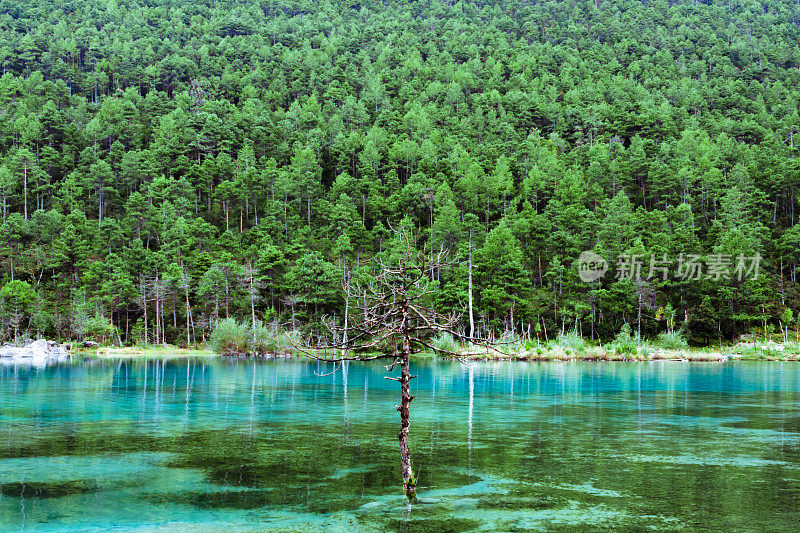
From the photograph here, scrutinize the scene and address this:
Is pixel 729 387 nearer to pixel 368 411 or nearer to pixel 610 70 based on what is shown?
pixel 368 411

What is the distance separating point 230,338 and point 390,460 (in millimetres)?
58312

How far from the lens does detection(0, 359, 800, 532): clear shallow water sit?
39.2 feet

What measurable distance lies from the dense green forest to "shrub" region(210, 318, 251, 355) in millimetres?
8029

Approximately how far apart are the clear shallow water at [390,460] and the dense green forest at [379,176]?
3657cm

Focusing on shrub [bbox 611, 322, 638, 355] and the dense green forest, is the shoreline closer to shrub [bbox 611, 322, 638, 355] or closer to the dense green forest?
shrub [bbox 611, 322, 638, 355]

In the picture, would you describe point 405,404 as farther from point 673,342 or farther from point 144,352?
point 144,352

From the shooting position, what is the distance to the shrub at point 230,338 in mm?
71812

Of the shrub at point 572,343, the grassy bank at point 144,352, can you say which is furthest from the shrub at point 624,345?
the grassy bank at point 144,352

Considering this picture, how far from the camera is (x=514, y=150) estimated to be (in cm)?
12394

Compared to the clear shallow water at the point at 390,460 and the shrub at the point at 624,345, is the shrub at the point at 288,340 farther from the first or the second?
the shrub at the point at 624,345

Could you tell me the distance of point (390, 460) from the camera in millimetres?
17141

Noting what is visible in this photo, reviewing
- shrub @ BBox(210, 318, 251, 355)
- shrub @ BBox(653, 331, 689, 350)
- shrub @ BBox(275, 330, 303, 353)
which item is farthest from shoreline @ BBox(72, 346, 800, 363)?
shrub @ BBox(275, 330, 303, 353)

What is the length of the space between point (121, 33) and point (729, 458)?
198m

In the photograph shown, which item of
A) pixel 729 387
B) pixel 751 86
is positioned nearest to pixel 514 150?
pixel 751 86
